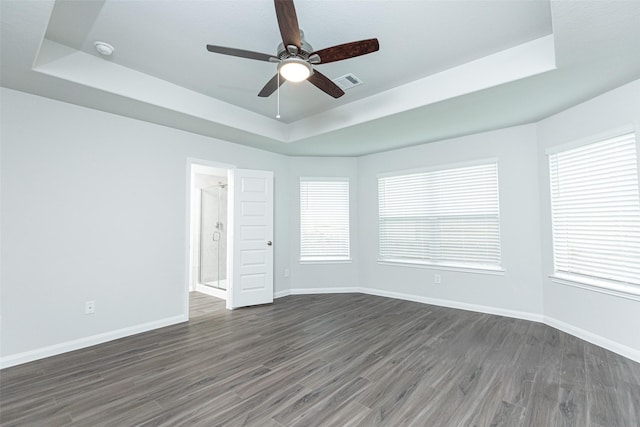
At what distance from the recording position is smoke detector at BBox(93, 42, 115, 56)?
2.59m

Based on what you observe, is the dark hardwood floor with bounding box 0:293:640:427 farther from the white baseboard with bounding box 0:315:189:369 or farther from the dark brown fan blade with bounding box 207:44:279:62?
the dark brown fan blade with bounding box 207:44:279:62

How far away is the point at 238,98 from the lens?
377 cm

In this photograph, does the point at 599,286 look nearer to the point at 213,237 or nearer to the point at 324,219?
the point at 324,219

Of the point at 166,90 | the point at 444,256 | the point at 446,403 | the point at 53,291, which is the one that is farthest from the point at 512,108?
the point at 53,291

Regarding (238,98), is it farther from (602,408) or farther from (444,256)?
(602,408)

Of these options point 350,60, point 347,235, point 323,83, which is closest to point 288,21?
point 323,83

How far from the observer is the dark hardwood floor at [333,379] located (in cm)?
205

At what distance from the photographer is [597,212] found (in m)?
3.25

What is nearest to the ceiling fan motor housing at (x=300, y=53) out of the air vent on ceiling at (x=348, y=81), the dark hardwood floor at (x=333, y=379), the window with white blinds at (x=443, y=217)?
the air vent on ceiling at (x=348, y=81)

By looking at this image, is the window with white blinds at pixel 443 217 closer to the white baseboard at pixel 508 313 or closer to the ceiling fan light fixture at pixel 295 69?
the white baseboard at pixel 508 313

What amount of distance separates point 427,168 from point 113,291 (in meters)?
4.66

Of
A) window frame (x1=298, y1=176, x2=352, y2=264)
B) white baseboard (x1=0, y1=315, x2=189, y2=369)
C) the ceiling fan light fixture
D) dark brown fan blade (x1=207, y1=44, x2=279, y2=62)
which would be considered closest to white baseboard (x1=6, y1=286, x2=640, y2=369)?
white baseboard (x1=0, y1=315, x2=189, y2=369)

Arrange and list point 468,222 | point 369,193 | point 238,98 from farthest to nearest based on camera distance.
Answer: point 369,193 → point 468,222 → point 238,98

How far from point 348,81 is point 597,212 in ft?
9.96
